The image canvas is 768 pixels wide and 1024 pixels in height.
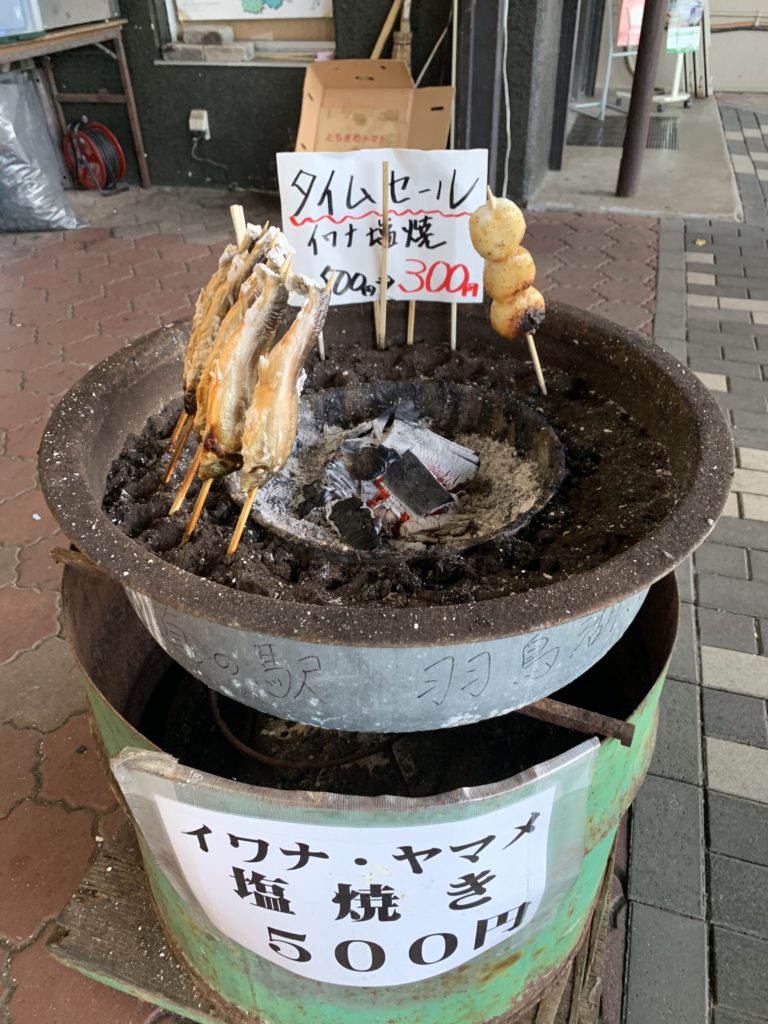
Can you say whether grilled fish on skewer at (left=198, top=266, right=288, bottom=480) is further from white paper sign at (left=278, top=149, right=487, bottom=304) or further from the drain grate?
the drain grate

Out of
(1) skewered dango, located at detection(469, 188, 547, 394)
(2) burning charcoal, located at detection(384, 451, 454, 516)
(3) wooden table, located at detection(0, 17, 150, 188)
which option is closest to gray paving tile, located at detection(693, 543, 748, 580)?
(1) skewered dango, located at detection(469, 188, 547, 394)

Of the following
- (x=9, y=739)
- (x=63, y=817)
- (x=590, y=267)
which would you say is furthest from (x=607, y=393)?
(x=590, y=267)

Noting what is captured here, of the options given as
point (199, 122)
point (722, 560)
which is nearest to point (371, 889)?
point (722, 560)

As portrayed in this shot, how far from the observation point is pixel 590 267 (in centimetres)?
570

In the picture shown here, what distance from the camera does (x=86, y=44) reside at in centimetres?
653

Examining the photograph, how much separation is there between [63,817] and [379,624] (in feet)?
5.48

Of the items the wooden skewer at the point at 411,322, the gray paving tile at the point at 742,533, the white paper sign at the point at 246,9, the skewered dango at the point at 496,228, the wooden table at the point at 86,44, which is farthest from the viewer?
the white paper sign at the point at 246,9

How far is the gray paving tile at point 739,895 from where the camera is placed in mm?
2090

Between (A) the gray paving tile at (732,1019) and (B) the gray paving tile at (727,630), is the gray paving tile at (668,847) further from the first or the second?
(B) the gray paving tile at (727,630)

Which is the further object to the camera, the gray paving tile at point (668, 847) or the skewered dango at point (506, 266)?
the gray paving tile at point (668, 847)

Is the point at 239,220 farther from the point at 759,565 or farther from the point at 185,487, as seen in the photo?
the point at 759,565

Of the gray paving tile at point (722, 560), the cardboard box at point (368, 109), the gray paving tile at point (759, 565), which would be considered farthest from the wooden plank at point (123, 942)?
the gray paving tile at point (759, 565)

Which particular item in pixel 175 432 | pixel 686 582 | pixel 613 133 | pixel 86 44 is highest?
pixel 86 44

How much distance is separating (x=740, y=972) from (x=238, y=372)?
1.93m
